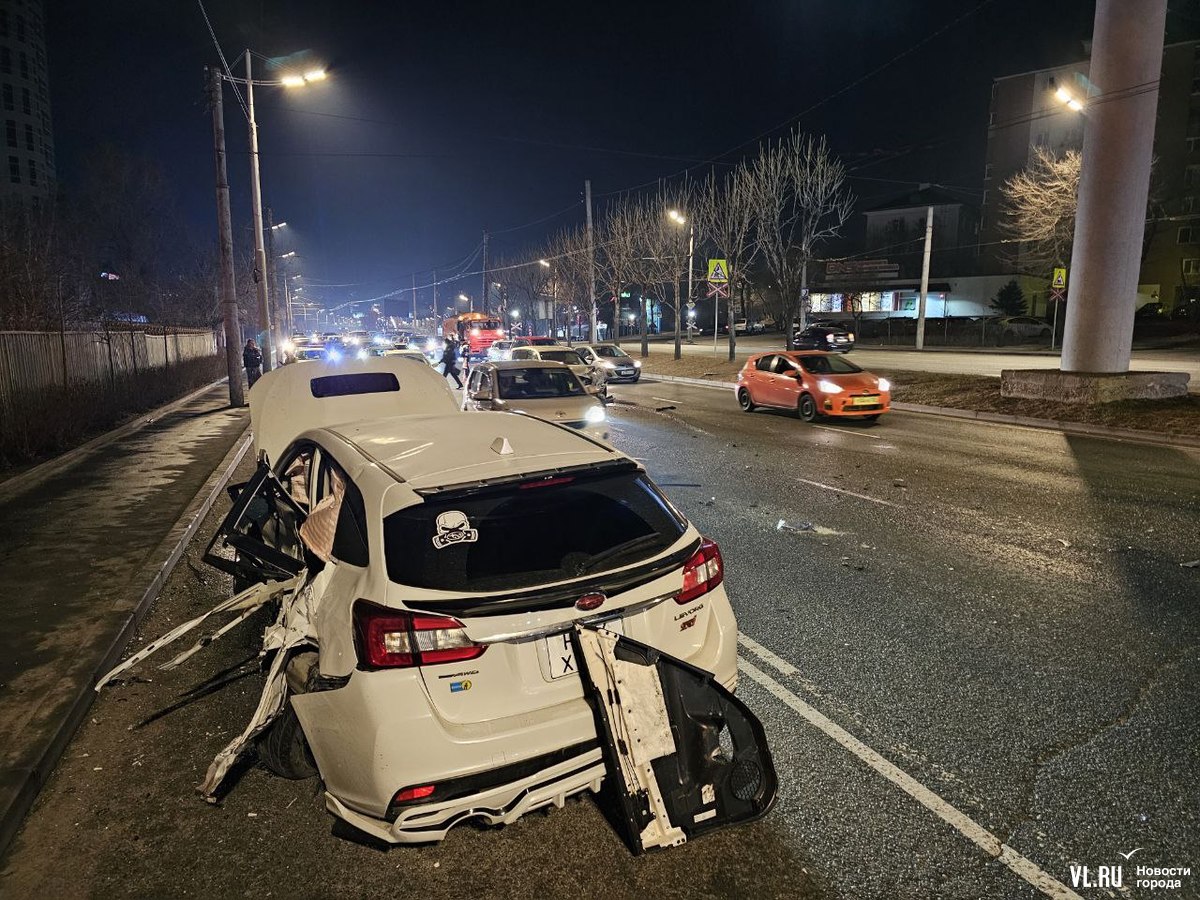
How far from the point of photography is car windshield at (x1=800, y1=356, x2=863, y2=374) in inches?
662

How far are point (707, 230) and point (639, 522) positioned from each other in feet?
118

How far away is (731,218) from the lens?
34438 mm

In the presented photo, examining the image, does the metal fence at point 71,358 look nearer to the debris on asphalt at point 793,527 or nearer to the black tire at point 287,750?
the black tire at point 287,750

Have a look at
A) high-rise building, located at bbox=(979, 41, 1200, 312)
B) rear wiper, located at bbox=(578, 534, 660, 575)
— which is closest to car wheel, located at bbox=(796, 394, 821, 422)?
rear wiper, located at bbox=(578, 534, 660, 575)

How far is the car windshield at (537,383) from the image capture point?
11828mm

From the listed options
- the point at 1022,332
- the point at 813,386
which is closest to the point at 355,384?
the point at 813,386

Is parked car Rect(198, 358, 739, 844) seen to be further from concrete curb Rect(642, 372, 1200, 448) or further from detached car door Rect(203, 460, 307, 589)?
concrete curb Rect(642, 372, 1200, 448)

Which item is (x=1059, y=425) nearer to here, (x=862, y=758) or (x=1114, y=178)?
(x=1114, y=178)

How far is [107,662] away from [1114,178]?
19.1 m

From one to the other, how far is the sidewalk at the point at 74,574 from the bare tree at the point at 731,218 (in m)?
25.3

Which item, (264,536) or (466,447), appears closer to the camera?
(466,447)

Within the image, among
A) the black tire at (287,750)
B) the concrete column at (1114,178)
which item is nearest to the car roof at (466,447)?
the black tire at (287,750)

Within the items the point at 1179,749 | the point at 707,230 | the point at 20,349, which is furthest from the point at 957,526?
the point at 707,230

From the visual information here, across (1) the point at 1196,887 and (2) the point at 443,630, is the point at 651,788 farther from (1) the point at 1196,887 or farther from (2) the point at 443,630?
(1) the point at 1196,887
